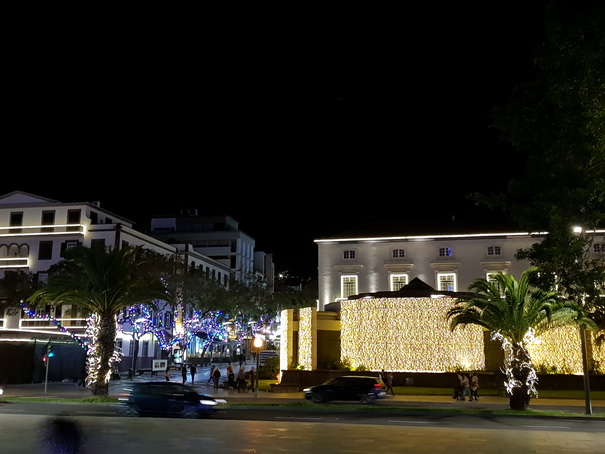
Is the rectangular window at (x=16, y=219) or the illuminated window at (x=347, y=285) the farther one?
the rectangular window at (x=16, y=219)

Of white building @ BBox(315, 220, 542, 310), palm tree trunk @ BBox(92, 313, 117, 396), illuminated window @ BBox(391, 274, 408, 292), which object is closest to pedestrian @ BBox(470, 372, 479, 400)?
palm tree trunk @ BBox(92, 313, 117, 396)

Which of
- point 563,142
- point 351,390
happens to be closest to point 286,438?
point 563,142

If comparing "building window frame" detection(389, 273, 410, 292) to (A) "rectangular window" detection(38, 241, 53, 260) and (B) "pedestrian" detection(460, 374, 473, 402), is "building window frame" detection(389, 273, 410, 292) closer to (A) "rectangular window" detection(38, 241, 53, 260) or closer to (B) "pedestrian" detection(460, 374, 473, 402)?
(B) "pedestrian" detection(460, 374, 473, 402)

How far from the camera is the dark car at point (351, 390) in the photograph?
106 feet

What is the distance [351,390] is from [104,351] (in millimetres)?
12937

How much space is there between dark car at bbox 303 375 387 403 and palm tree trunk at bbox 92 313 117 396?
10633 mm

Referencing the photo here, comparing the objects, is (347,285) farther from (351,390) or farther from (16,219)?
(16,219)

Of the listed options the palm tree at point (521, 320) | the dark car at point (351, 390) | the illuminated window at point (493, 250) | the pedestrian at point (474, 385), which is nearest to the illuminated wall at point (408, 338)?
the pedestrian at point (474, 385)

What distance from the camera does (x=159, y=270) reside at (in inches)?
2409

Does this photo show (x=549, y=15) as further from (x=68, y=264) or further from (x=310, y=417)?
(x=68, y=264)

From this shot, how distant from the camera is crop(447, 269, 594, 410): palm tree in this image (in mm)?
28047

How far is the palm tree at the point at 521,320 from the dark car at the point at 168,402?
43.2 feet

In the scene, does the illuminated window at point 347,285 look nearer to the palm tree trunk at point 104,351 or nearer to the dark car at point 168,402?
the palm tree trunk at point 104,351

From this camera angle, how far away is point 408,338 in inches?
1539
